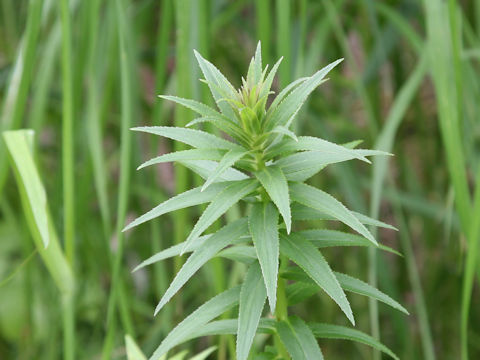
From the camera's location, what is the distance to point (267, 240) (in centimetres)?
26

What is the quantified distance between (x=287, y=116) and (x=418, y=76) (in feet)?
1.52

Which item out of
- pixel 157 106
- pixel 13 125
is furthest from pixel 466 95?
pixel 13 125

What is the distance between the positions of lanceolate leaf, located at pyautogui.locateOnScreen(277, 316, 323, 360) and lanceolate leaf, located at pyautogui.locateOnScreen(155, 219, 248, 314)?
46 mm

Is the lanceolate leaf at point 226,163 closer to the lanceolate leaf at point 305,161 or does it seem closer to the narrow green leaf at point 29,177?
the lanceolate leaf at point 305,161

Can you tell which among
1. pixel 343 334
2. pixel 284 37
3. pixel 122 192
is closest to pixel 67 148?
pixel 122 192

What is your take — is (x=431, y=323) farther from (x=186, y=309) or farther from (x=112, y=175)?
(x=112, y=175)

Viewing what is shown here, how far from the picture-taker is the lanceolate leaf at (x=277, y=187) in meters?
0.24

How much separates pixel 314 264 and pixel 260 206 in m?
0.03

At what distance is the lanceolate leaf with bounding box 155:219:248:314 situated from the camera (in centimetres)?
25

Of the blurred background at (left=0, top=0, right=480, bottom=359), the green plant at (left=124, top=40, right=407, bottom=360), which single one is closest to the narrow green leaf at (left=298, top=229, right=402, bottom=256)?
the green plant at (left=124, top=40, right=407, bottom=360)

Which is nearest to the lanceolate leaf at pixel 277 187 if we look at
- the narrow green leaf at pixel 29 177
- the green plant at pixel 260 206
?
the green plant at pixel 260 206

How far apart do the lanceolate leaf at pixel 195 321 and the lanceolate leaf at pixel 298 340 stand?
24mm

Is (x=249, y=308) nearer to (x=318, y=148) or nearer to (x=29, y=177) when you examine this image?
(x=318, y=148)

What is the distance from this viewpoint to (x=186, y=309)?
948mm
